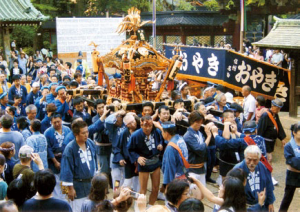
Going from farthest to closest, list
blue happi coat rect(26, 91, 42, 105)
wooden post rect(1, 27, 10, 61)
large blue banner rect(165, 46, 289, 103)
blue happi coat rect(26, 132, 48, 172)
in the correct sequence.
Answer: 1. wooden post rect(1, 27, 10, 61)
2. large blue banner rect(165, 46, 289, 103)
3. blue happi coat rect(26, 91, 42, 105)
4. blue happi coat rect(26, 132, 48, 172)

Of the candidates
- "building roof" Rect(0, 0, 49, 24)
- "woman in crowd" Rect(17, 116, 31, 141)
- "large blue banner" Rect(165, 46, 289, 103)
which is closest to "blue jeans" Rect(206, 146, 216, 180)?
"large blue banner" Rect(165, 46, 289, 103)

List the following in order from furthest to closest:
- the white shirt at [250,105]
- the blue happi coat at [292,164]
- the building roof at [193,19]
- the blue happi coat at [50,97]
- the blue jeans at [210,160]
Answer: the building roof at [193,19] < the white shirt at [250,105] < the blue happi coat at [50,97] < the blue jeans at [210,160] < the blue happi coat at [292,164]

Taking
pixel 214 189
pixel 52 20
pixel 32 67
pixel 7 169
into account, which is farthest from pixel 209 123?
pixel 52 20

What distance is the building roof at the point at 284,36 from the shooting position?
375 inches

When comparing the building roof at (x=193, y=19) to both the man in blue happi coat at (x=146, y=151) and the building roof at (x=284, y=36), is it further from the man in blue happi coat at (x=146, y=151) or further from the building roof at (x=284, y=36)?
the man in blue happi coat at (x=146, y=151)

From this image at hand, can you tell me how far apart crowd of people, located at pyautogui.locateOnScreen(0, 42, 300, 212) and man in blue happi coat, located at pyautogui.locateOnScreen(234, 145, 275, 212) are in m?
0.01

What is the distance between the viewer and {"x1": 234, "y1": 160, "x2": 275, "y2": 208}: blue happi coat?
4621 mm

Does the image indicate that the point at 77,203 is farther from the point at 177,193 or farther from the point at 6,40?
the point at 6,40

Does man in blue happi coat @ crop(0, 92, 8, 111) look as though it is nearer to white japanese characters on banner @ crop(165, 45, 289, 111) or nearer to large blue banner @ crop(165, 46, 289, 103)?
white japanese characters on banner @ crop(165, 45, 289, 111)

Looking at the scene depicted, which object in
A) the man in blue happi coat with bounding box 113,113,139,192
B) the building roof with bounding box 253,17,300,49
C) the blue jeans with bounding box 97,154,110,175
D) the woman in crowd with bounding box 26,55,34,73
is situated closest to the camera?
the man in blue happi coat with bounding box 113,113,139,192

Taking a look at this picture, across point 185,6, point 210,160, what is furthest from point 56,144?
point 185,6

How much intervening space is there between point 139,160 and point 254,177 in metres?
1.98

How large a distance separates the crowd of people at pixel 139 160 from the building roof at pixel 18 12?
6.45 metres

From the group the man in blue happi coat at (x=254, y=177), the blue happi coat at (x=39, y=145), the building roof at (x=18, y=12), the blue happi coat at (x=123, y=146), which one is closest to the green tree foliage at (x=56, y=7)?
the building roof at (x=18, y=12)
